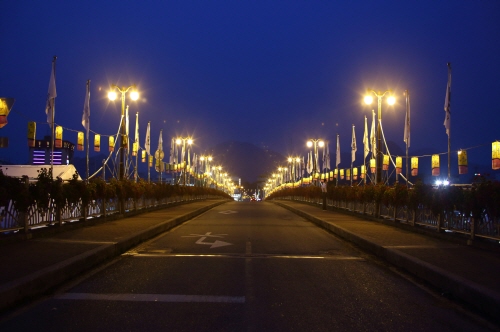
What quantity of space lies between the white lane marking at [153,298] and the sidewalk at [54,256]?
592 mm

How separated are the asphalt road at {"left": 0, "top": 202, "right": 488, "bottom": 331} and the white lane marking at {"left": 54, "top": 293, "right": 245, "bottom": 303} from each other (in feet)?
0.05

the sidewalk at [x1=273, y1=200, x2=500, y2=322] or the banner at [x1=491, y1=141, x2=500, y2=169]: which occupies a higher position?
the banner at [x1=491, y1=141, x2=500, y2=169]

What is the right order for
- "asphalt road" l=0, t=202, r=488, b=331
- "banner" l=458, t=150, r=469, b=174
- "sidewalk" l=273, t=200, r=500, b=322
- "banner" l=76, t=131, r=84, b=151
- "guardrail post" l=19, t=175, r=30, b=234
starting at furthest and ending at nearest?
"banner" l=76, t=131, r=84, b=151
"banner" l=458, t=150, r=469, b=174
"guardrail post" l=19, t=175, r=30, b=234
"sidewalk" l=273, t=200, r=500, b=322
"asphalt road" l=0, t=202, r=488, b=331

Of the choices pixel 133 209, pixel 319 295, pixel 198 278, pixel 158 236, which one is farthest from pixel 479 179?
pixel 133 209

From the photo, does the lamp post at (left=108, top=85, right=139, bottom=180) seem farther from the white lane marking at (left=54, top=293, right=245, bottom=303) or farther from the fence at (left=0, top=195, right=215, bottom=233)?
the white lane marking at (left=54, top=293, right=245, bottom=303)

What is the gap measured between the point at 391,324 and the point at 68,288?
17.5ft

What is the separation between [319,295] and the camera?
8148 millimetres

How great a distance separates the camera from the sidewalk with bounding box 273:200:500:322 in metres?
7.66

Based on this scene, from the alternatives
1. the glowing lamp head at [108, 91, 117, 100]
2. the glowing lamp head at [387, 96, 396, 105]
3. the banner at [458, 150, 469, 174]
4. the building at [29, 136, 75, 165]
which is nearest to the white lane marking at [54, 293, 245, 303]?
the banner at [458, 150, 469, 174]

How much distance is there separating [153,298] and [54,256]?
3.84 meters

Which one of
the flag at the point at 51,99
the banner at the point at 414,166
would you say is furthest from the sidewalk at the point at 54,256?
the banner at the point at 414,166

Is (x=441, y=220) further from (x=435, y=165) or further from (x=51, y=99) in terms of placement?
(x=51, y=99)

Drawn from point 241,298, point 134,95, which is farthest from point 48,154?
point 241,298

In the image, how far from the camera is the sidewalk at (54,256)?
774cm
